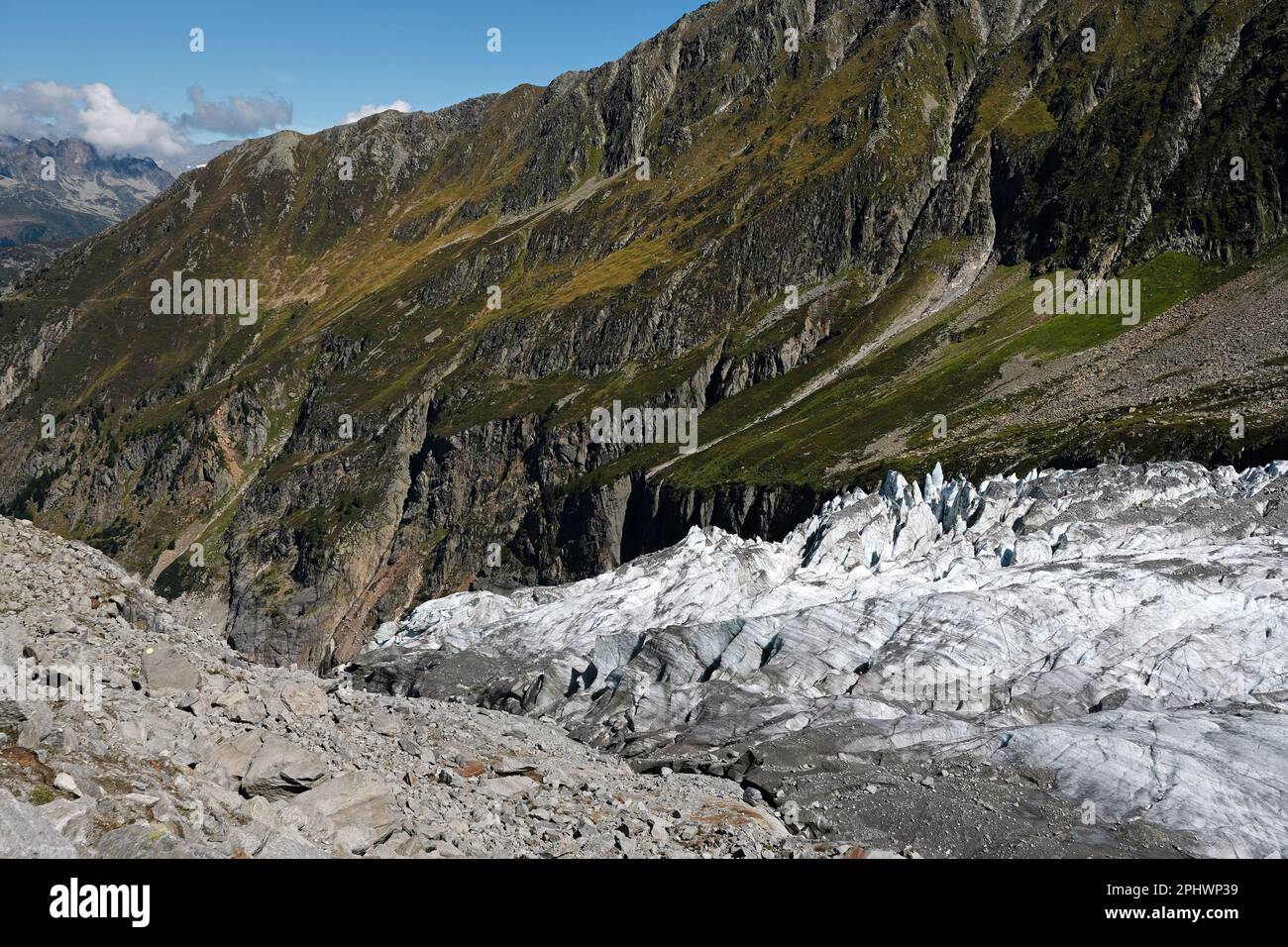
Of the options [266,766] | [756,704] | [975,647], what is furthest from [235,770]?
[975,647]

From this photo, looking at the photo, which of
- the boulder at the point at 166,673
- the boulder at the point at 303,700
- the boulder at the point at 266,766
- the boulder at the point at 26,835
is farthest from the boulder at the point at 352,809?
the boulder at the point at 166,673

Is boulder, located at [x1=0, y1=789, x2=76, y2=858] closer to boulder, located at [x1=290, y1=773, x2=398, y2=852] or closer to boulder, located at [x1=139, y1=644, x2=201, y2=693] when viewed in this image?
boulder, located at [x1=290, y1=773, x2=398, y2=852]

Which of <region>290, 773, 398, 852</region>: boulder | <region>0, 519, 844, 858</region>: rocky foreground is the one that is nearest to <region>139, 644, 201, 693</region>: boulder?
<region>0, 519, 844, 858</region>: rocky foreground

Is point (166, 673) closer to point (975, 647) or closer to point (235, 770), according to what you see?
point (235, 770)
